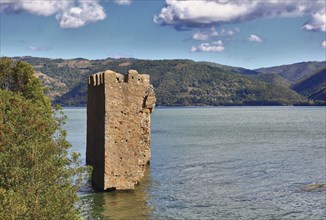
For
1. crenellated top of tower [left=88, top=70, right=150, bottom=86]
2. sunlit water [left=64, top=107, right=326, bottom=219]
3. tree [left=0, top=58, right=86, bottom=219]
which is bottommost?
sunlit water [left=64, top=107, right=326, bottom=219]

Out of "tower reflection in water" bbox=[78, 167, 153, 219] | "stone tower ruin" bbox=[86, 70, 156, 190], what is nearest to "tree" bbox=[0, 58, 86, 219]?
"tower reflection in water" bbox=[78, 167, 153, 219]

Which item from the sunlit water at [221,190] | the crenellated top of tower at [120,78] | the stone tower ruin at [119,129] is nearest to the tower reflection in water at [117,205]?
the sunlit water at [221,190]

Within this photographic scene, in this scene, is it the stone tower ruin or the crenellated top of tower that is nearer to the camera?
the stone tower ruin

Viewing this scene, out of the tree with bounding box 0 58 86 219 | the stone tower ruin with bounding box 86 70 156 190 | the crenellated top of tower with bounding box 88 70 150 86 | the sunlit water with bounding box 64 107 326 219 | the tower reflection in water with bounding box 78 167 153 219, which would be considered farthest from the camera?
the crenellated top of tower with bounding box 88 70 150 86

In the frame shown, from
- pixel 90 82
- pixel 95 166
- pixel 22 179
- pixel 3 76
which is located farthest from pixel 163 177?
pixel 22 179

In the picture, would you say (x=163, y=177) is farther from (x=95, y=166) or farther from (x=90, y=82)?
(x=90, y=82)

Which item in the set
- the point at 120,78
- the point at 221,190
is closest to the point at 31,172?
the point at 120,78

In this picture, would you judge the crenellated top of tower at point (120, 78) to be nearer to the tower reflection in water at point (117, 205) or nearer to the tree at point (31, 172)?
the tower reflection in water at point (117, 205)

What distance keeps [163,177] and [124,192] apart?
8.11 meters

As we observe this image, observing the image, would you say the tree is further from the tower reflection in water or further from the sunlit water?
the sunlit water

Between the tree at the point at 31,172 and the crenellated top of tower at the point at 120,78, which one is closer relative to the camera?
the tree at the point at 31,172

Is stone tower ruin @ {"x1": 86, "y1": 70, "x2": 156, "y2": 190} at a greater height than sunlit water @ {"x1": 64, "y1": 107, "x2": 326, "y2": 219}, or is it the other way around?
stone tower ruin @ {"x1": 86, "y1": 70, "x2": 156, "y2": 190}

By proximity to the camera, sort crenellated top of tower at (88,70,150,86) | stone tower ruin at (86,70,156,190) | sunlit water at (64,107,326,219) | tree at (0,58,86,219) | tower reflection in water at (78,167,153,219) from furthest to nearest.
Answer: crenellated top of tower at (88,70,150,86) < stone tower ruin at (86,70,156,190) < sunlit water at (64,107,326,219) < tower reflection in water at (78,167,153,219) < tree at (0,58,86,219)

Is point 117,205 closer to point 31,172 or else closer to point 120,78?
point 120,78
